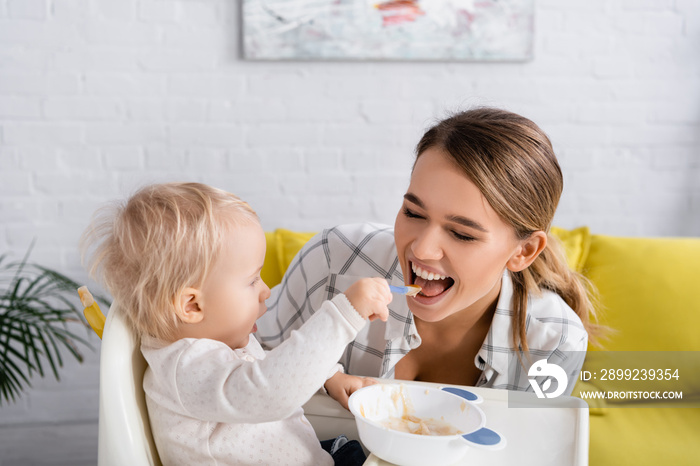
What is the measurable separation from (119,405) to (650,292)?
158 cm

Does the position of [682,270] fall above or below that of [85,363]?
above

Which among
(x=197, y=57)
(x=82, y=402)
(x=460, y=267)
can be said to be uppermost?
(x=197, y=57)

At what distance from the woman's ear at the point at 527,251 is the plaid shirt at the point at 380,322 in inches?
4.0

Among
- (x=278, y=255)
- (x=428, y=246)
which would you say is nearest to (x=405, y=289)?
(x=428, y=246)

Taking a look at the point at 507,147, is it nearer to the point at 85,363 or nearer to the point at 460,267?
the point at 460,267

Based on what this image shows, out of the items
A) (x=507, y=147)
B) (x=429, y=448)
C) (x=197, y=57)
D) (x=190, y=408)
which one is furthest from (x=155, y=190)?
(x=197, y=57)

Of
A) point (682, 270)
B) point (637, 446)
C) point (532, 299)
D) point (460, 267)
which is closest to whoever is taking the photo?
point (460, 267)

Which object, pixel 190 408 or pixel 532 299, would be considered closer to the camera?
pixel 190 408

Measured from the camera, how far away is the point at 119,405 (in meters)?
0.85

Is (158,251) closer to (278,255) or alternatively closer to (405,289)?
(405,289)

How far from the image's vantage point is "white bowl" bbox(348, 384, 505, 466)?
781 millimetres

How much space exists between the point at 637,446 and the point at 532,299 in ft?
1.81

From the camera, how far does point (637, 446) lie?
158cm

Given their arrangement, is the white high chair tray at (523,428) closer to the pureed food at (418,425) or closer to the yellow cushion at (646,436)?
the pureed food at (418,425)
